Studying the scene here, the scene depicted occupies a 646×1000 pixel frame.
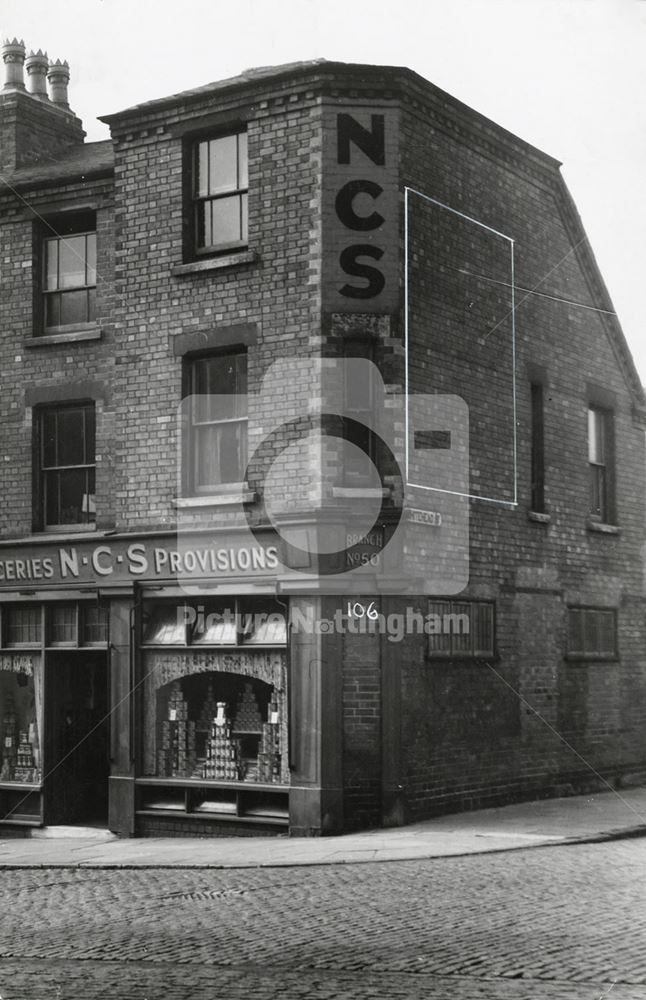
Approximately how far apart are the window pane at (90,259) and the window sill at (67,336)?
2.24 feet

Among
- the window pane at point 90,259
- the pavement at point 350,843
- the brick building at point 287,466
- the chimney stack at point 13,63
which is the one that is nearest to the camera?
the pavement at point 350,843

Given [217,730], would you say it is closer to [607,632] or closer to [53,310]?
[53,310]

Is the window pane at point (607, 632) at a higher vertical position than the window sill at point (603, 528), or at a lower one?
lower

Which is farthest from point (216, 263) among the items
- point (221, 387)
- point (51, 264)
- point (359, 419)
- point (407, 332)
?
point (51, 264)

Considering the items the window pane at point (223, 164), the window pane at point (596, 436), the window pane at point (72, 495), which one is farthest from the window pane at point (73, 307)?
the window pane at point (596, 436)

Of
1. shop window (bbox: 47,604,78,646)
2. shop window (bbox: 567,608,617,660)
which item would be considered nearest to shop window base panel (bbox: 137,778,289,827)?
shop window (bbox: 47,604,78,646)

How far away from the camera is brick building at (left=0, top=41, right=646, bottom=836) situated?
51.6 ft

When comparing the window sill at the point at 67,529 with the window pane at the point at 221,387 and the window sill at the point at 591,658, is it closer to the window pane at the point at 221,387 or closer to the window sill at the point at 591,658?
the window pane at the point at 221,387

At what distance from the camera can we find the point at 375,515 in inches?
617

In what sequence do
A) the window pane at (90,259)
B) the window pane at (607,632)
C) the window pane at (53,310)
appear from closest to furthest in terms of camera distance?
the window pane at (90,259)
the window pane at (53,310)
the window pane at (607,632)

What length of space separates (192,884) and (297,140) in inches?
353

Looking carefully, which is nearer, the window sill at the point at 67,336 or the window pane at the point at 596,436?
the window sill at the point at 67,336

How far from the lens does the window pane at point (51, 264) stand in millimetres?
18703

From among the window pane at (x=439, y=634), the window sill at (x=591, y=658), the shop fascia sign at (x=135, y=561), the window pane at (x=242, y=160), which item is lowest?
the window sill at (x=591, y=658)
